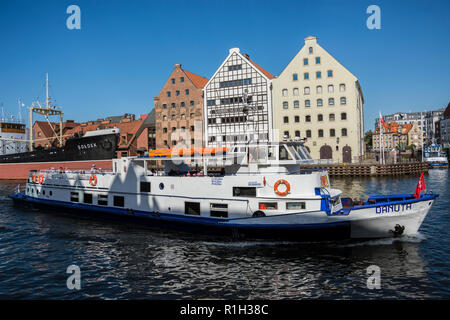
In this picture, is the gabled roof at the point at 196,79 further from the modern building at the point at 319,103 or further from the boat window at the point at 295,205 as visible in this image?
the boat window at the point at 295,205

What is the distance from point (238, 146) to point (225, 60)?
4014 centimetres

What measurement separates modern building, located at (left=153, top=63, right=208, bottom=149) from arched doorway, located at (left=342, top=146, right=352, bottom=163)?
25324 mm

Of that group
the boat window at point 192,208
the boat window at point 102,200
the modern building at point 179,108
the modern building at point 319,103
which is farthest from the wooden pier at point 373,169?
the boat window at point 102,200

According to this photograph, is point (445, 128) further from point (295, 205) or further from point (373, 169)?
point (295, 205)

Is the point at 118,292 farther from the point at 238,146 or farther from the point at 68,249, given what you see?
the point at 238,146

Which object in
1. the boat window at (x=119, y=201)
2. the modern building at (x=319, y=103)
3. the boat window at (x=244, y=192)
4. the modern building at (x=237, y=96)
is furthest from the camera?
the modern building at (x=237, y=96)

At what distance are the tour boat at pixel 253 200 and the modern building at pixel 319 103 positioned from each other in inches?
1477

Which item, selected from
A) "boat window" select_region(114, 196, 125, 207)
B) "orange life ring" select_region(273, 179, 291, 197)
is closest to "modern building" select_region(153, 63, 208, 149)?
"boat window" select_region(114, 196, 125, 207)

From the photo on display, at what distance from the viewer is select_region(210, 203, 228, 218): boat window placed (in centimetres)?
1525

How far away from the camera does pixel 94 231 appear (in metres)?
17.7

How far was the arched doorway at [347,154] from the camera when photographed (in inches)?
1990

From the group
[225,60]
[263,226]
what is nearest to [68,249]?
[263,226]

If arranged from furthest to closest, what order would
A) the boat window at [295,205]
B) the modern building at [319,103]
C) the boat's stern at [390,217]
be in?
the modern building at [319,103] < the boat window at [295,205] < the boat's stern at [390,217]

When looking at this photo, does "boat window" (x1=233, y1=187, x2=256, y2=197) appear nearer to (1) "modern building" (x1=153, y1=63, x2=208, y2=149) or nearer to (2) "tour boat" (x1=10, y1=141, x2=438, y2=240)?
(2) "tour boat" (x1=10, y1=141, x2=438, y2=240)
